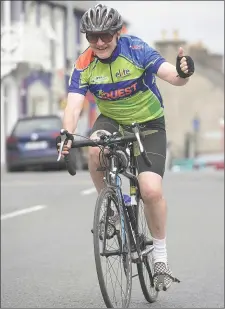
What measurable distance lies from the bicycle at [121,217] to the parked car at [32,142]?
18519mm

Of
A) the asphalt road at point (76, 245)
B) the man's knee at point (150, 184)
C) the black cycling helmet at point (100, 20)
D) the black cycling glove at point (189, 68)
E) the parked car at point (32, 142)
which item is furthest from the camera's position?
the parked car at point (32, 142)

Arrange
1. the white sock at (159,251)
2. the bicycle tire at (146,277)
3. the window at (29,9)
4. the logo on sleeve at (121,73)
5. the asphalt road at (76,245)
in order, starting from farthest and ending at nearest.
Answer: the window at (29,9) → the asphalt road at (76,245) → the bicycle tire at (146,277) → the white sock at (159,251) → the logo on sleeve at (121,73)

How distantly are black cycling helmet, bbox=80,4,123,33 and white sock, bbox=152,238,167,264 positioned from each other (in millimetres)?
1662

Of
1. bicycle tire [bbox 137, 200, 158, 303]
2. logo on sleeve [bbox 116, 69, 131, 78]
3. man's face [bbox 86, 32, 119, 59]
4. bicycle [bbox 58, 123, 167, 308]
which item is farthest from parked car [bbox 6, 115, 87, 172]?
man's face [bbox 86, 32, 119, 59]

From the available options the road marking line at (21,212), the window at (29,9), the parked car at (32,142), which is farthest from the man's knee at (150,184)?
the parked car at (32,142)

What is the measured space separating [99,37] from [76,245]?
9.50 meters

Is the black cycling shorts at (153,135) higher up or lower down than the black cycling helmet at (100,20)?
lower down

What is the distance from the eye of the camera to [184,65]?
463cm

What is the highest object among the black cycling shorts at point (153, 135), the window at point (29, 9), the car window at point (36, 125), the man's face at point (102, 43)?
the window at point (29, 9)

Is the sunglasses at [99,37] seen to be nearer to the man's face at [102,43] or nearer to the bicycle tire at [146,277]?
the man's face at [102,43]

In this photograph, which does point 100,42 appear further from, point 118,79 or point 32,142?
point 32,142

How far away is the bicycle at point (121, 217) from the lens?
510cm

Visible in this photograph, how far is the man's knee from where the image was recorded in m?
5.54

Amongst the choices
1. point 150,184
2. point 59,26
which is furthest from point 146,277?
point 59,26
